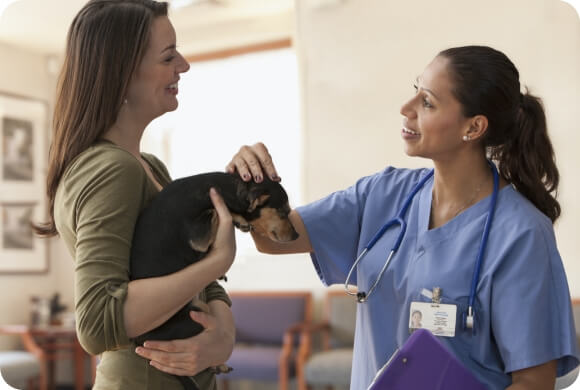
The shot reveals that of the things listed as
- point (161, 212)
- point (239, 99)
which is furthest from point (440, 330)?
point (239, 99)

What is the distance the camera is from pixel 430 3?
5.19 metres

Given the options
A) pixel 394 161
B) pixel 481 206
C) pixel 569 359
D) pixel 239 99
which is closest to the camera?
pixel 569 359

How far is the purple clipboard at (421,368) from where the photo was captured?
144 cm

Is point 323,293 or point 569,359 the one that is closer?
point 569,359

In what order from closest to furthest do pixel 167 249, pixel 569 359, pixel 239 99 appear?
pixel 167 249, pixel 569 359, pixel 239 99

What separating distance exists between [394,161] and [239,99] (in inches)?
68.6

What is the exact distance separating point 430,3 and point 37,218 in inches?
171

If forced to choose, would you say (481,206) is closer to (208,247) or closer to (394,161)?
(208,247)

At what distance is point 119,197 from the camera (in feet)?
3.98

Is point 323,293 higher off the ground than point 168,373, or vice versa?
point 168,373

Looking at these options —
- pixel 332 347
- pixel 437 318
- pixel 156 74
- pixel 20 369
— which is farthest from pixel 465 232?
pixel 20 369

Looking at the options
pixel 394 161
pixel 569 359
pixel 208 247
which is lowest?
pixel 569 359

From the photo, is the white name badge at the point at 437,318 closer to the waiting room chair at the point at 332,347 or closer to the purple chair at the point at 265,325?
the waiting room chair at the point at 332,347

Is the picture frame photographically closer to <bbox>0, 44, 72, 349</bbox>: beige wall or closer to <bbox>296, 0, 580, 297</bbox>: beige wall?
<bbox>0, 44, 72, 349</bbox>: beige wall
